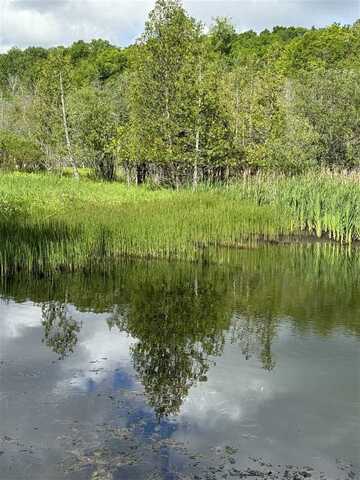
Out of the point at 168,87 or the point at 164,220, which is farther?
the point at 168,87

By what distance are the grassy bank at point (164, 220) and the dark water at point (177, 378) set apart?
85cm

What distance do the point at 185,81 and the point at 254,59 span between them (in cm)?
587

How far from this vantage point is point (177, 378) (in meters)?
5.61

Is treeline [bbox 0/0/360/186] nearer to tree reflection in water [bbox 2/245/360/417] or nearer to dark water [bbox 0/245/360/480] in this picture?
tree reflection in water [bbox 2/245/360/417]

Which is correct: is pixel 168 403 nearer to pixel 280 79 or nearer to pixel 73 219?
pixel 73 219

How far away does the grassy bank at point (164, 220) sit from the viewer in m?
9.84

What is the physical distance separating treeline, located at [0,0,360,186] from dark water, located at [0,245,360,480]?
11.1 metres

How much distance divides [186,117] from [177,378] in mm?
14920

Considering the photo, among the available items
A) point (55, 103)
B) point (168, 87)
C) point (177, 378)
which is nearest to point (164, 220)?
point (177, 378)

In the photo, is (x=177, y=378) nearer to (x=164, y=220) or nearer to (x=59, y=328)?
(x=59, y=328)

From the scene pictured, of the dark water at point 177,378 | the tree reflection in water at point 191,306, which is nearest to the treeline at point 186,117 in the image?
the tree reflection in water at point 191,306

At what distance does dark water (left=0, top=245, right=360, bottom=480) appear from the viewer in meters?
4.20

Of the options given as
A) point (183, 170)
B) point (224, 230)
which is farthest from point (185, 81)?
point (224, 230)

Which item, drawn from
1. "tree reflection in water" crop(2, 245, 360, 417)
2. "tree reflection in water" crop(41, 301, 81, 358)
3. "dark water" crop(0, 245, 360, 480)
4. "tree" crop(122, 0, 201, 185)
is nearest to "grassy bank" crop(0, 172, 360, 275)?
"tree reflection in water" crop(2, 245, 360, 417)
